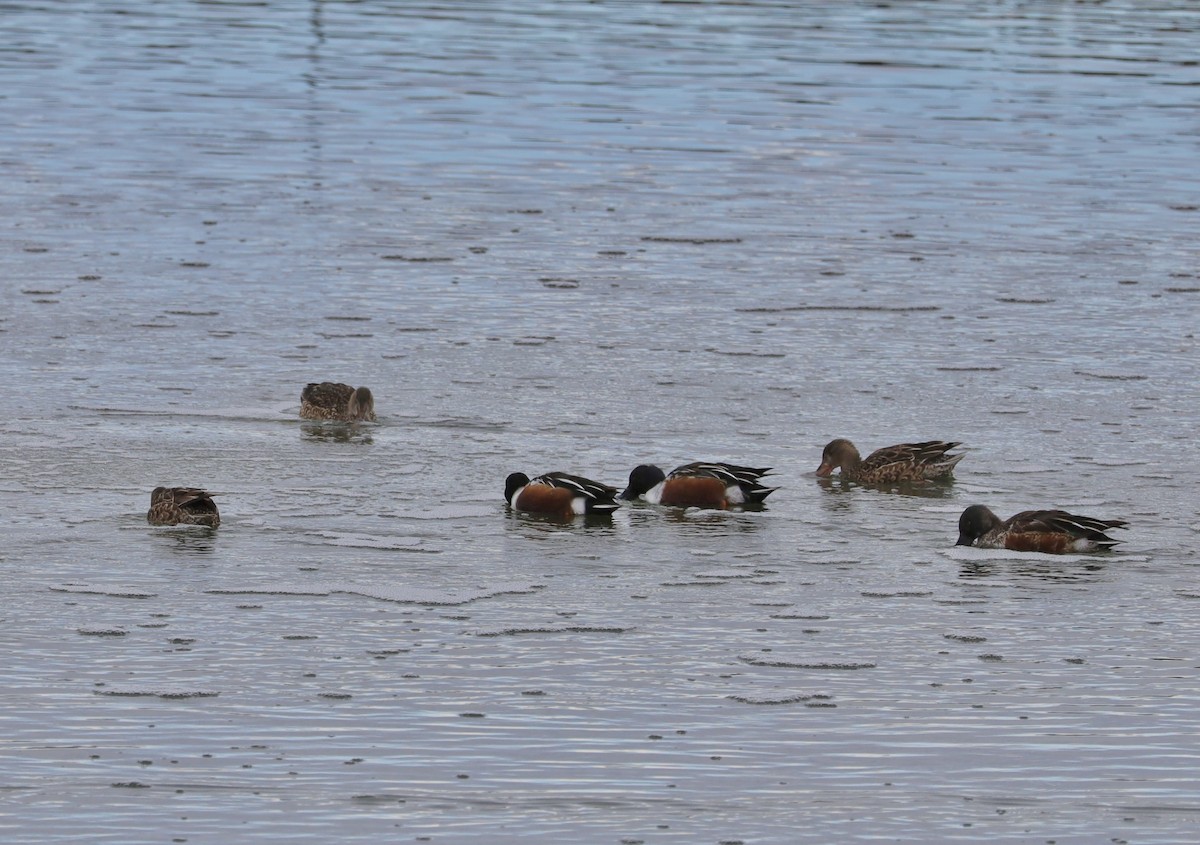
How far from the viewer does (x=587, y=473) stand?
1350 centimetres

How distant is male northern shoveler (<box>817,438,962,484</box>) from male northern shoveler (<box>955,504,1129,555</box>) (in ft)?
4.99

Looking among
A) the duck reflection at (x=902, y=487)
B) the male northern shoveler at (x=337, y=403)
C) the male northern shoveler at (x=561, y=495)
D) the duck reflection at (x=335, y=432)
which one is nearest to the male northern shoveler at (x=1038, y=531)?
the duck reflection at (x=902, y=487)

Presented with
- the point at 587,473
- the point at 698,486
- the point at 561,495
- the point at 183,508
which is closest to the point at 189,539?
the point at 183,508

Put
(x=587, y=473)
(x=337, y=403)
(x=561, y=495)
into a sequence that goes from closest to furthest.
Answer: (x=561, y=495) → (x=587, y=473) → (x=337, y=403)

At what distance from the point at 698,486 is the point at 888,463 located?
134 centimetres

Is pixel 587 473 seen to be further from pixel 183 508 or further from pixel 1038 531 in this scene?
pixel 1038 531

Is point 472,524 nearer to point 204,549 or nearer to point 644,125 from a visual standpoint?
point 204,549

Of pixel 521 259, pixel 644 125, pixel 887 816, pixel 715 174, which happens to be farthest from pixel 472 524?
pixel 644 125

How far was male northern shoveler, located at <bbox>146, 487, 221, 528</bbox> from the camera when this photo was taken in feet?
39.1

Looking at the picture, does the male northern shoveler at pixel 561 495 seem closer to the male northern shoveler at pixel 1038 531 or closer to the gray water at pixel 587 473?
the gray water at pixel 587 473

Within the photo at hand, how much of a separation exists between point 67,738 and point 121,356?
8549mm

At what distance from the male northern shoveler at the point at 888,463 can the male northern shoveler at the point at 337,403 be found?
3163mm

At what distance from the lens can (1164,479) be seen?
1349 centimetres

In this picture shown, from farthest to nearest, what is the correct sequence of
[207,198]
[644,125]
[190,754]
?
[644,125] → [207,198] → [190,754]
